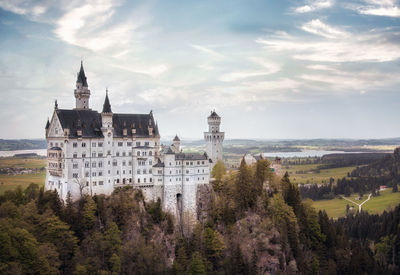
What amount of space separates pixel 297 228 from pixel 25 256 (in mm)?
53567

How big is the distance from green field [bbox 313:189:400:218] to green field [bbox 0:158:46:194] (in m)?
107

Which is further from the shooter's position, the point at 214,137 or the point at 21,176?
the point at 21,176

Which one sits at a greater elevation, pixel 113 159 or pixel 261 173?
pixel 113 159

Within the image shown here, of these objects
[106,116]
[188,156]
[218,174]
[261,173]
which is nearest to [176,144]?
[188,156]

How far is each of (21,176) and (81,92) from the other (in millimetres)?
37142

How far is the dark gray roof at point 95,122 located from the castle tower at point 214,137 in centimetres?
1582

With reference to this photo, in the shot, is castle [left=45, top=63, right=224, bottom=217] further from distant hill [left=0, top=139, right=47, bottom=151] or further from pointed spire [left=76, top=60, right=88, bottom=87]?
distant hill [left=0, top=139, right=47, bottom=151]

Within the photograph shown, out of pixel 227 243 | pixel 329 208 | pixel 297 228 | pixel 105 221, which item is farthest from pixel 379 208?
pixel 105 221

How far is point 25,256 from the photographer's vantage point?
65750 mm

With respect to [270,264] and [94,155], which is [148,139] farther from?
[270,264]

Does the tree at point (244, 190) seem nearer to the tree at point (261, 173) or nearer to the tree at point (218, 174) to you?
the tree at point (261, 173)

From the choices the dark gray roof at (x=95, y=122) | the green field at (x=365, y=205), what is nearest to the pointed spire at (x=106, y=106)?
the dark gray roof at (x=95, y=122)

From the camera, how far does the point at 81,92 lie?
90688mm

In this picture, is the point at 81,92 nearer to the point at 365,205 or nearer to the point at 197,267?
the point at 197,267
